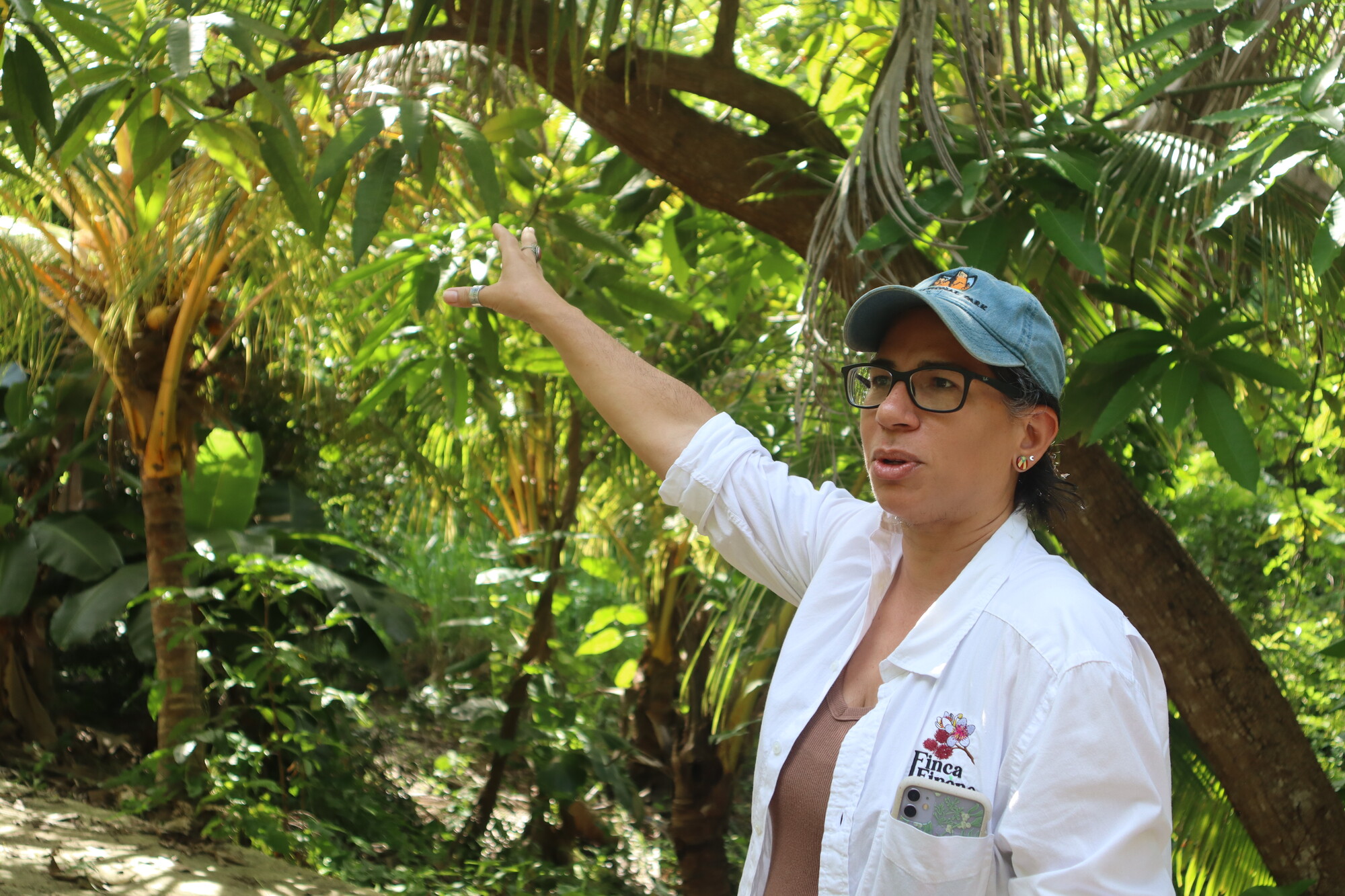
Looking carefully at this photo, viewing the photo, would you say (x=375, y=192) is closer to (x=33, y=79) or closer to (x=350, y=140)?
(x=350, y=140)

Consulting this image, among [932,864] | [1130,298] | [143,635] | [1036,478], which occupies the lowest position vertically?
[932,864]

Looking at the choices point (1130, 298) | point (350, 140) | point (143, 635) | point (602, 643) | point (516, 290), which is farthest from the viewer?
point (602, 643)

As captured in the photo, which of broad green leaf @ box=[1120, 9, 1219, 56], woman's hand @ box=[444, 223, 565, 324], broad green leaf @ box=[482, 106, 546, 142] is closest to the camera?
woman's hand @ box=[444, 223, 565, 324]

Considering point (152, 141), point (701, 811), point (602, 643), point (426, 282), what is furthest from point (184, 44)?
point (701, 811)

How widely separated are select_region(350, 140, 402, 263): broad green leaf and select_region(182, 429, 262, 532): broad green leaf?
3.55 m

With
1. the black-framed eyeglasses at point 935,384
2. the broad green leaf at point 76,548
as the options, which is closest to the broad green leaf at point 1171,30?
the black-framed eyeglasses at point 935,384

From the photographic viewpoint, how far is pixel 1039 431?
143cm

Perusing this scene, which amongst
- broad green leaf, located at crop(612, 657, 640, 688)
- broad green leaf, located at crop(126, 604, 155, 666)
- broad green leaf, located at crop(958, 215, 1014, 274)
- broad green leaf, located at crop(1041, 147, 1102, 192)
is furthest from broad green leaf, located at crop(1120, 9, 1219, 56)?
broad green leaf, located at crop(126, 604, 155, 666)

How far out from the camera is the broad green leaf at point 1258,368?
2.31m

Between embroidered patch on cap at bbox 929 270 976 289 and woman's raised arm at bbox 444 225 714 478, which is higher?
embroidered patch on cap at bbox 929 270 976 289

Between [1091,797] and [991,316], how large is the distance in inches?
21.6

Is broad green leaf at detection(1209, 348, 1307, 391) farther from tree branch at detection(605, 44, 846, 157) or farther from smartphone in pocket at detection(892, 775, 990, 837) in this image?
smartphone in pocket at detection(892, 775, 990, 837)

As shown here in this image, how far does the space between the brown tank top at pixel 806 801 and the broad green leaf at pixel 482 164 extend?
118 centimetres

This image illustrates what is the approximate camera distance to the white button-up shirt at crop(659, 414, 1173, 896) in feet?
3.53
